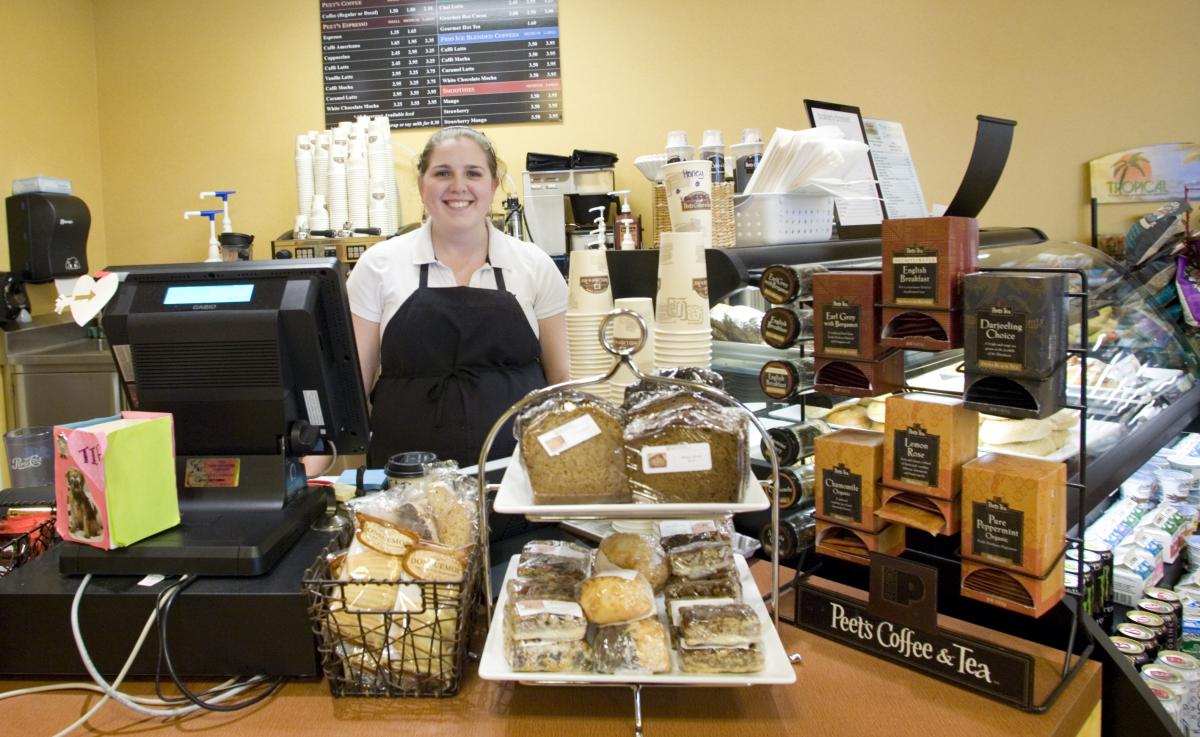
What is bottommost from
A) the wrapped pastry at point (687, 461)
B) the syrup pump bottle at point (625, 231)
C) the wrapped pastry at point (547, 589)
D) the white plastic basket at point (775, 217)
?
the wrapped pastry at point (547, 589)

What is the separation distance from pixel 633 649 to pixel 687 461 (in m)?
0.22

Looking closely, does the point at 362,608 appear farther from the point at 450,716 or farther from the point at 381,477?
the point at 381,477

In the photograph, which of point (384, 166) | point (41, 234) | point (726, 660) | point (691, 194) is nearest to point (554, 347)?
point (691, 194)

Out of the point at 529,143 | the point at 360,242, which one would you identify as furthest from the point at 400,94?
the point at 360,242

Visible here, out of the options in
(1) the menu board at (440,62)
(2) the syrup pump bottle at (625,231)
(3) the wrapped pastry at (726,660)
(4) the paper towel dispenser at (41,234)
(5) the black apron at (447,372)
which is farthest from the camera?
(1) the menu board at (440,62)

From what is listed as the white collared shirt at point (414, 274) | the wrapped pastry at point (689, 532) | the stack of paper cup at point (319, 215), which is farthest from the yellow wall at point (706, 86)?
the wrapped pastry at point (689, 532)

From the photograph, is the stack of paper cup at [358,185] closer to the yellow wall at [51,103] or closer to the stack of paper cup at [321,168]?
the stack of paper cup at [321,168]

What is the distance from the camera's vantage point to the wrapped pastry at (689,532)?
1.15 metres

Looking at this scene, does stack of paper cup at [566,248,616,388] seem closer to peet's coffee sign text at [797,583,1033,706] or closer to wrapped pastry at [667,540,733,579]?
wrapped pastry at [667,540,733,579]

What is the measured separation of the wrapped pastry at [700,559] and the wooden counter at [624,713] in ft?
0.48

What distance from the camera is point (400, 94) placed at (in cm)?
460

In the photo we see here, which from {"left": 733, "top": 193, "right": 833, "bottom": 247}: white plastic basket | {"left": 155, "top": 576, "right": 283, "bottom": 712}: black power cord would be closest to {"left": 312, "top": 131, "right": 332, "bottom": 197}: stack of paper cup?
{"left": 733, "top": 193, "right": 833, "bottom": 247}: white plastic basket

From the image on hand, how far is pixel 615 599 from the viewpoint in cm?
99

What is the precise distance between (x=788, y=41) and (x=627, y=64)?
33.1 inches
